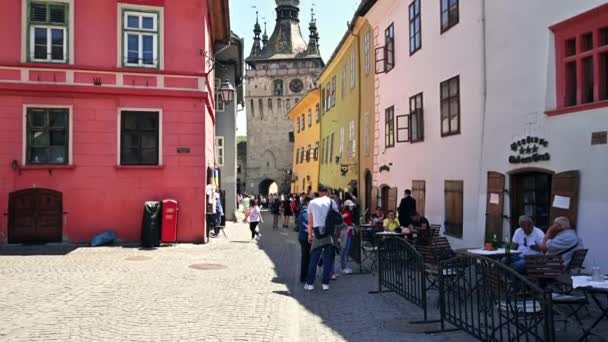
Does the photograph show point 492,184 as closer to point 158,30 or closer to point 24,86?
point 158,30

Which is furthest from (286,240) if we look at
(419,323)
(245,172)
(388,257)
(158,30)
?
(245,172)

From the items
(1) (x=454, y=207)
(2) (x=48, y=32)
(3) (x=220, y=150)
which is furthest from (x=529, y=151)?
(3) (x=220, y=150)

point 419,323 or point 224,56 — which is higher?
point 224,56

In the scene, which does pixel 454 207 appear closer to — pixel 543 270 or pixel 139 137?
pixel 543 270

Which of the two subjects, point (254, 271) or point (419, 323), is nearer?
point (419, 323)

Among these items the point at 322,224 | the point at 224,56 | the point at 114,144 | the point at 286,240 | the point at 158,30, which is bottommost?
the point at 286,240

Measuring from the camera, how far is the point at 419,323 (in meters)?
7.55

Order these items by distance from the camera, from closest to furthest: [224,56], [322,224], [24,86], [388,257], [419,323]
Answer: [419,323]
[388,257]
[322,224]
[24,86]
[224,56]

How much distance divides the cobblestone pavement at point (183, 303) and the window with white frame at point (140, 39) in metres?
6.01

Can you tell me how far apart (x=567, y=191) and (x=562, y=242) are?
1731mm

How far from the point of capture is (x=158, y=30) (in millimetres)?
16734

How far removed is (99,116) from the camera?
16.2m

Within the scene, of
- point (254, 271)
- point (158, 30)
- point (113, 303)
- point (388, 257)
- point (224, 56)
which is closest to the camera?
point (113, 303)

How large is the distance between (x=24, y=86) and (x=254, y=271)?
8776mm
